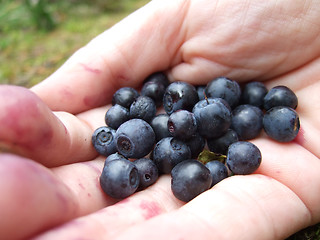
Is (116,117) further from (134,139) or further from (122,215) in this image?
(122,215)

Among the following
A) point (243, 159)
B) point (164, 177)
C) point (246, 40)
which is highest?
point (246, 40)

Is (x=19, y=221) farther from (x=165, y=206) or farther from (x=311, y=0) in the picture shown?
(x=311, y=0)

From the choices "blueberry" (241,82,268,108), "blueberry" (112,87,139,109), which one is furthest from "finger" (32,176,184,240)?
"blueberry" (241,82,268,108)

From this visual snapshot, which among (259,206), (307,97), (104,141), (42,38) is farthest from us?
(42,38)

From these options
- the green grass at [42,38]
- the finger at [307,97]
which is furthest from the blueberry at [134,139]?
the green grass at [42,38]

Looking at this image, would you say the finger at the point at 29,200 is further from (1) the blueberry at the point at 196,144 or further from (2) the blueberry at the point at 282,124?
(2) the blueberry at the point at 282,124

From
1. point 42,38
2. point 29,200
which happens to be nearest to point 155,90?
point 29,200
